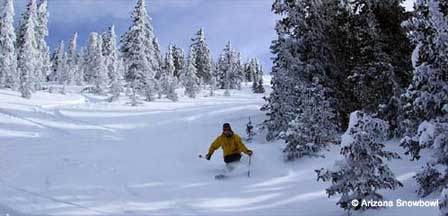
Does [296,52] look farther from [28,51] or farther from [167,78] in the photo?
[167,78]

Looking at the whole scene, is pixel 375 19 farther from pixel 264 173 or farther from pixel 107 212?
pixel 107 212

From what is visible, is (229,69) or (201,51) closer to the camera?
(201,51)

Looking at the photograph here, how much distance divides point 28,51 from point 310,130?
140 feet

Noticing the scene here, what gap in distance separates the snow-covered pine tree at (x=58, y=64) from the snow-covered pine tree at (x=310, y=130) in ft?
292

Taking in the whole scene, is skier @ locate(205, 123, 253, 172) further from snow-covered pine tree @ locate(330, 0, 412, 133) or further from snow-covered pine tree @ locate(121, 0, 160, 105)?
snow-covered pine tree @ locate(121, 0, 160, 105)

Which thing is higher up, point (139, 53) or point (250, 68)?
point (250, 68)

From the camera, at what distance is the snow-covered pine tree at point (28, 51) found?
4253 centimetres

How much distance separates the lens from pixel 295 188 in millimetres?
10484

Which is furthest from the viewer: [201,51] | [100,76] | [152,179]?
[201,51]

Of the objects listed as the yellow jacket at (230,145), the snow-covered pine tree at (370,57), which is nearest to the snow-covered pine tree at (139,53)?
the snow-covered pine tree at (370,57)

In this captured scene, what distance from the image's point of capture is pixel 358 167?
25.1 ft

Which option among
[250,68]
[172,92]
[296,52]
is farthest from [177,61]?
[296,52]

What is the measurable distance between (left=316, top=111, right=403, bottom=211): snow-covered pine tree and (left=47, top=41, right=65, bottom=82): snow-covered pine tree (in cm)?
9562

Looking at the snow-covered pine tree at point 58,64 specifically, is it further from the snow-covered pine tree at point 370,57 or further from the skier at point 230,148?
the skier at point 230,148
